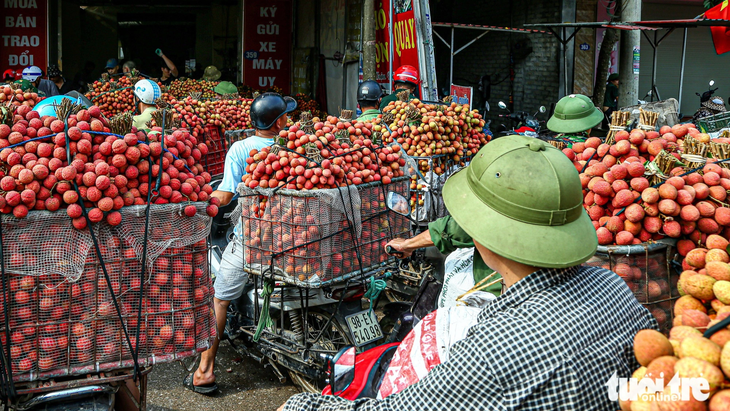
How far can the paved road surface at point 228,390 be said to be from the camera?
4.11 metres

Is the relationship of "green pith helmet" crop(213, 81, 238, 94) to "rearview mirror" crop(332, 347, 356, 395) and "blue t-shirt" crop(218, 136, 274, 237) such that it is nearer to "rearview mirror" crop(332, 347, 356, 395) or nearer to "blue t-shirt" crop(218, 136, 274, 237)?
"blue t-shirt" crop(218, 136, 274, 237)

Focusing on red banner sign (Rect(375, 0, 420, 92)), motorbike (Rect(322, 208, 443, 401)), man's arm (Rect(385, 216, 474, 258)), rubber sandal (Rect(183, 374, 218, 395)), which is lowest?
rubber sandal (Rect(183, 374, 218, 395))

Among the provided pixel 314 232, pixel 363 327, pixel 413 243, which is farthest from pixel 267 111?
pixel 413 243

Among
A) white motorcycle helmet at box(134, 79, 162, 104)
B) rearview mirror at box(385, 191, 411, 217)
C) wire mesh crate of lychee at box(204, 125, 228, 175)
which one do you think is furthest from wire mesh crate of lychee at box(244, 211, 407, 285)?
wire mesh crate of lychee at box(204, 125, 228, 175)

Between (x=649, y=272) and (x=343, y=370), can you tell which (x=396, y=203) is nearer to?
(x=649, y=272)

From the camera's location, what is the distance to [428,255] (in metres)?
5.12

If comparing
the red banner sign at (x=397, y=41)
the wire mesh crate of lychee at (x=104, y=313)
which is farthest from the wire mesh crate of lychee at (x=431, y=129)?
the wire mesh crate of lychee at (x=104, y=313)

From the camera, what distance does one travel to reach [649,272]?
3.12 meters

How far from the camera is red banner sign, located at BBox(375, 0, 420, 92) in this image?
915 centimetres

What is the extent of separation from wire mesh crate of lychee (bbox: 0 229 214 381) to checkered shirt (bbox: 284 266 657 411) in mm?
1374

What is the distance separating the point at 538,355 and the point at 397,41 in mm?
9033

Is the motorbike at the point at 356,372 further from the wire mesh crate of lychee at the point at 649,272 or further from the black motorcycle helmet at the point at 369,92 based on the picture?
the black motorcycle helmet at the point at 369,92

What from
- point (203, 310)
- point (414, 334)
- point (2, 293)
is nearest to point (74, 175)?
point (2, 293)

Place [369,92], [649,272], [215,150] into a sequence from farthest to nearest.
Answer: [215,150] < [369,92] < [649,272]
